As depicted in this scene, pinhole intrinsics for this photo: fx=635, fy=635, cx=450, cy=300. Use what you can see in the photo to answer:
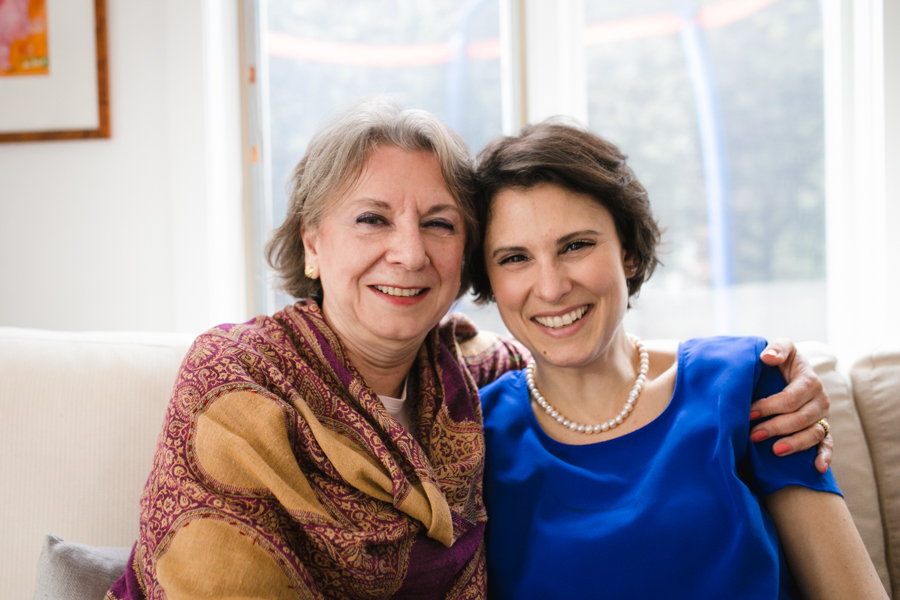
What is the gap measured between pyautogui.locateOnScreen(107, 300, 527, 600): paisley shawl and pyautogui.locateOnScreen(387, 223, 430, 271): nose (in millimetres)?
217

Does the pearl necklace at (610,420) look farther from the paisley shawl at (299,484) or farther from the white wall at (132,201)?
the white wall at (132,201)

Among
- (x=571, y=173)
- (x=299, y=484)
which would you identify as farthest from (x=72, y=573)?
(x=571, y=173)

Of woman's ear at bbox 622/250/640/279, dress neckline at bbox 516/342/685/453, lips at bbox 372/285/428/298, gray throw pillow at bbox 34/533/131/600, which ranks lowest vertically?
gray throw pillow at bbox 34/533/131/600

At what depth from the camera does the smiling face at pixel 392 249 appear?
1209 mm

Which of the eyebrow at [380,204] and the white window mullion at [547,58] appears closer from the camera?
the eyebrow at [380,204]

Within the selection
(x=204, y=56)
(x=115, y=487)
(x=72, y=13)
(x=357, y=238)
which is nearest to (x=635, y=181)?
(x=357, y=238)

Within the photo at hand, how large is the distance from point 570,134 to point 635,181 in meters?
0.18

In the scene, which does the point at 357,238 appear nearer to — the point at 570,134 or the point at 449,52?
the point at 570,134

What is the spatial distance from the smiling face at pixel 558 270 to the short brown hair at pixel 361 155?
9 cm

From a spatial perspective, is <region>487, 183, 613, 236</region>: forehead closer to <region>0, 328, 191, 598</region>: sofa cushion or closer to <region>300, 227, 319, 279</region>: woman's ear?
<region>300, 227, 319, 279</region>: woman's ear

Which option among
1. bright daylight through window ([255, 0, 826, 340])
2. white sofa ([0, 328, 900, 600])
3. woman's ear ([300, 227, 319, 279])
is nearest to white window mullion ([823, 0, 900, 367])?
bright daylight through window ([255, 0, 826, 340])

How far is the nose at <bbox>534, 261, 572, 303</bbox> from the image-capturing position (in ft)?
4.03

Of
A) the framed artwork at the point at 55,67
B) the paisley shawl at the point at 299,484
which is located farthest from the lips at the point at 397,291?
the framed artwork at the point at 55,67

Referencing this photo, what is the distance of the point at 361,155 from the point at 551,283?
44 centimetres
